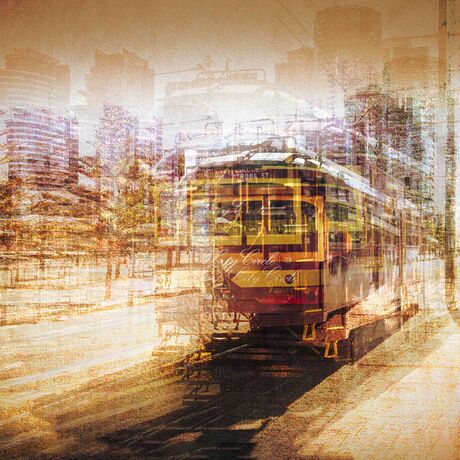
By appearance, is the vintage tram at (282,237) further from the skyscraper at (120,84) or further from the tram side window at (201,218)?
the skyscraper at (120,84)

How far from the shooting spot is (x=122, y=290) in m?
23.9

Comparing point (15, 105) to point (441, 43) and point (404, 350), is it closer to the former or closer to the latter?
point (441, 43)

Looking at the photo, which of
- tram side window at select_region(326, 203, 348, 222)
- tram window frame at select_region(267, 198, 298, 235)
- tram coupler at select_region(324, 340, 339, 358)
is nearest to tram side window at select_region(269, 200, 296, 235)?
tram window frame at select_region(267, 198, 298, 235)

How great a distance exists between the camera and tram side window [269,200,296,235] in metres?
9.31

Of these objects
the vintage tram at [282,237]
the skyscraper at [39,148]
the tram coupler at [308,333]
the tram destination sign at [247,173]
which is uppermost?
the skyscraper at [39,148]

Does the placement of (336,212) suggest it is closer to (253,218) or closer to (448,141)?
(253,218)

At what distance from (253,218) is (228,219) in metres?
0.42

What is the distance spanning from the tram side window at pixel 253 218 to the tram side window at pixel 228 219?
132 millimetres

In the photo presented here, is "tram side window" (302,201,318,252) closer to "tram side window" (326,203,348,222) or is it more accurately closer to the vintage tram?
the vintage tram

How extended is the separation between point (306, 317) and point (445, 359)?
9.79 ft

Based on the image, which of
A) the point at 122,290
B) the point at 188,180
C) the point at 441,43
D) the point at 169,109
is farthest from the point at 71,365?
the point at 169,109

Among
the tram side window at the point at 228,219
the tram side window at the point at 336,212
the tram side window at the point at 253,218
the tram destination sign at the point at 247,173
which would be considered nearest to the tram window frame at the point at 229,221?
the tram side window at the point at 228,219

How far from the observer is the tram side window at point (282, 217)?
931 centimetres

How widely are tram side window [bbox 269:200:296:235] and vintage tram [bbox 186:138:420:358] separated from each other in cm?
2
